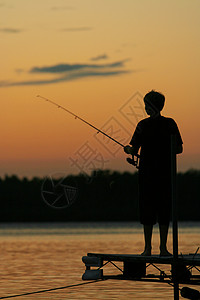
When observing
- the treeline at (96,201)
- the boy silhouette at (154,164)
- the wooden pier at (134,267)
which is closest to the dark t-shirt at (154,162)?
the boy silhouette at (154,164)

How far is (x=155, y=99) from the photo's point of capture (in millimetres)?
13172

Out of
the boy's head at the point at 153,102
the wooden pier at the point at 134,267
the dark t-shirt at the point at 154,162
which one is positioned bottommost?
the wooden pier at the point at 134,267

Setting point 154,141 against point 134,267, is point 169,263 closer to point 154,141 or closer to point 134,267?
point 134,267

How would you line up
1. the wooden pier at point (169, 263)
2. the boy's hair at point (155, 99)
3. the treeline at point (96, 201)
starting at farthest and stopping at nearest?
1. the treeline at point (96, 201)
2. the wooden pier at point (169, 263)
3. the boy's hair at point (155, 99)

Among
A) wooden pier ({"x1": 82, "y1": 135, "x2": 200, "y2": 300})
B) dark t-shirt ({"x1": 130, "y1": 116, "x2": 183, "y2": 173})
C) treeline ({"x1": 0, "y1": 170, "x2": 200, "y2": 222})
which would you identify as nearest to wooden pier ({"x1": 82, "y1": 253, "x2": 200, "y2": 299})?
wooden pier ({"x1": 82, "y1": 135, "x2": 200, "y2": 300})

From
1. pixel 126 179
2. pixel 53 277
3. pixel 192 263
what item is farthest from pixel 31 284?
pixel 126 179

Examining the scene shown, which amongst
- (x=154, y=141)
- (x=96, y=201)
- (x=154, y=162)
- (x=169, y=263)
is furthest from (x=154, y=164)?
(x=96, y=201)

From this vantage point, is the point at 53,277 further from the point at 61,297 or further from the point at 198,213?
the point at 198,213

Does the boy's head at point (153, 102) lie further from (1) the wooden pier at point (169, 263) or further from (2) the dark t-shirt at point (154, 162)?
(1) the wooden pier at point (169, 263)

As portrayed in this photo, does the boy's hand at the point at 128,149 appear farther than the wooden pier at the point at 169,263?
Yes

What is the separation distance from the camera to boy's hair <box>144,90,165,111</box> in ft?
43.2

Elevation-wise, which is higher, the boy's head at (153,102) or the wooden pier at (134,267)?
the boy's head at (153,102)

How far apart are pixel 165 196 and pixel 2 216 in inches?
4551

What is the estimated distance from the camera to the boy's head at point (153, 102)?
13.2m
